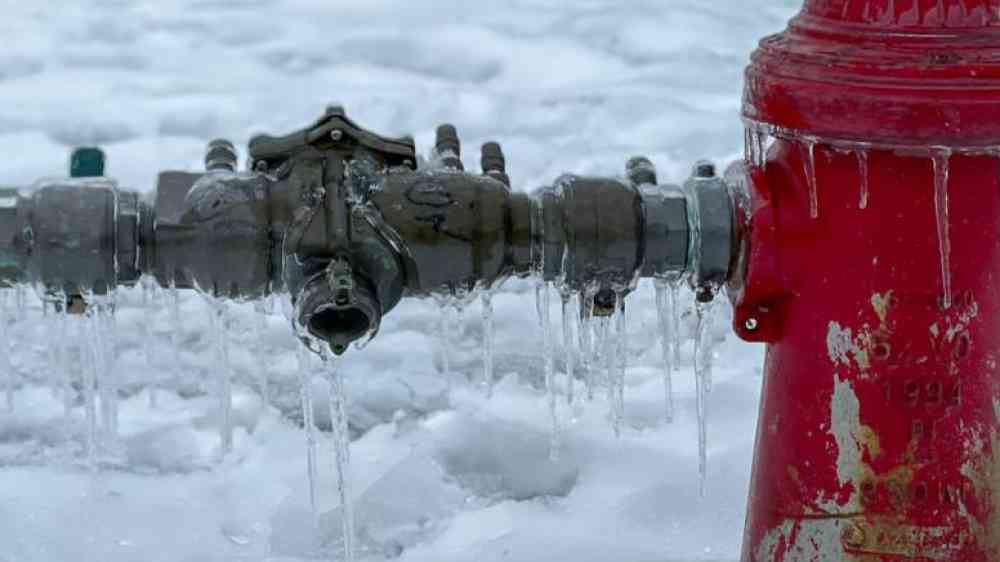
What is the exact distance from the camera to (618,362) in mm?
1695

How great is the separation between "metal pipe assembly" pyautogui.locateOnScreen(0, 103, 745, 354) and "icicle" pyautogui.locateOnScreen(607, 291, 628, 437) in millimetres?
85

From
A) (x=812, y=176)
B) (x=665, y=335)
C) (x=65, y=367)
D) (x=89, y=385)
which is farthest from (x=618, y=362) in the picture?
(x=65, y=367)

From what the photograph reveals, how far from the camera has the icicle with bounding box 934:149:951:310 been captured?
119cm

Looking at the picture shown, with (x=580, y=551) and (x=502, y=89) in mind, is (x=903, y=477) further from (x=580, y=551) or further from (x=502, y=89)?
(x=502, y=89)

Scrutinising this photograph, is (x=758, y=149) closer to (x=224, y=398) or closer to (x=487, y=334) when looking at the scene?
(x=487, y=334)

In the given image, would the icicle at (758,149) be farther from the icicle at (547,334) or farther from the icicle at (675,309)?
the icicle at (547,334)

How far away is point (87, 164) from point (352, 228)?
316 millimetres

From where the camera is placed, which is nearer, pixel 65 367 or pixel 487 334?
pixel 487 334

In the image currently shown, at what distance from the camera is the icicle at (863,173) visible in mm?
1212

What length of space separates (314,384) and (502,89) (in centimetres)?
173

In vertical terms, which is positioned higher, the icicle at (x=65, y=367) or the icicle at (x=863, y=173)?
A: the icicle at (x=863, y=173)

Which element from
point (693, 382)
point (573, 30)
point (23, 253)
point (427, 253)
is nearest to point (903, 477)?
point (427, 253)

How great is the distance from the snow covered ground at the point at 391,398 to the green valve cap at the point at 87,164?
1.80 feet

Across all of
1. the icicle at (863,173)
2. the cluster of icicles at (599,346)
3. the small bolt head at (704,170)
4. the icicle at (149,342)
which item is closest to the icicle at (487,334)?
the cluster of icicles at (599,346)
